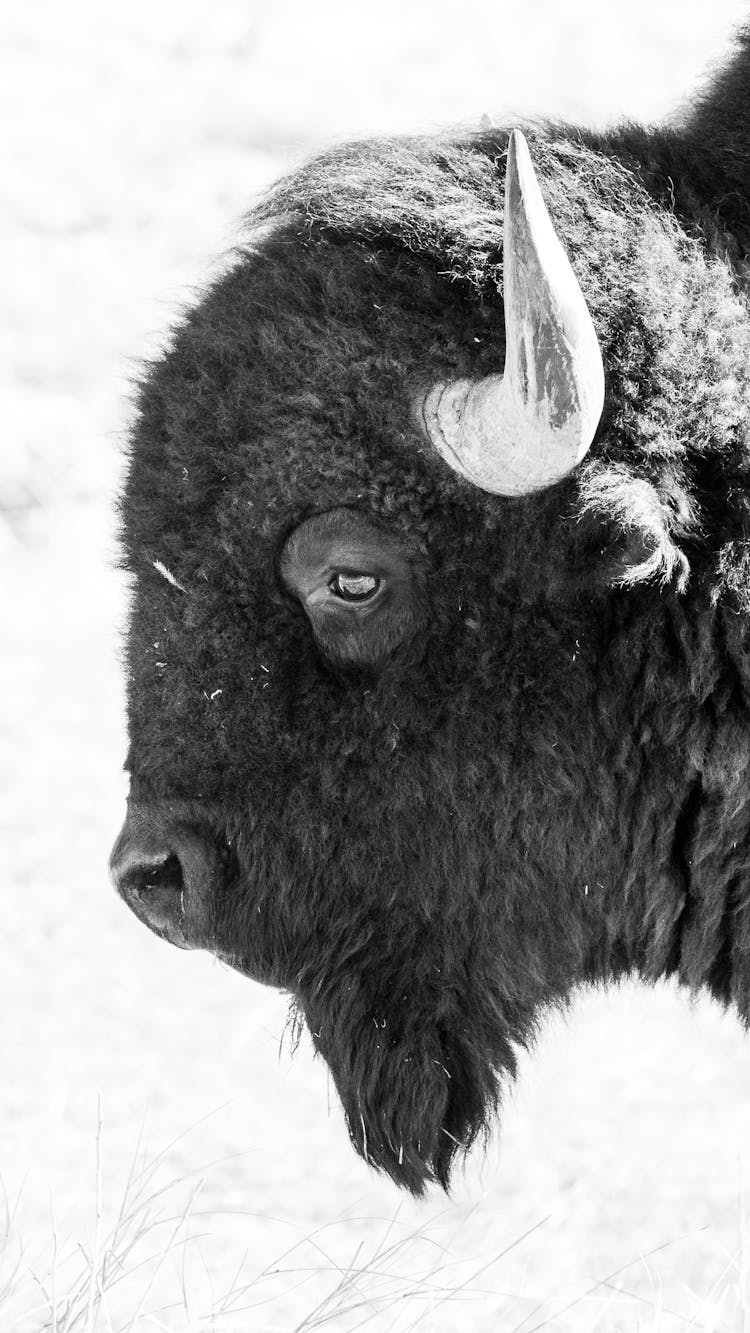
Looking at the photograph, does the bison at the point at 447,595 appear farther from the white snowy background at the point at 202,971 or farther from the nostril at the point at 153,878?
the white snowy background at the point at 202,971

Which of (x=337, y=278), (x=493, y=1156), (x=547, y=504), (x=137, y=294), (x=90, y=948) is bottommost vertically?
(x=90, y=948)

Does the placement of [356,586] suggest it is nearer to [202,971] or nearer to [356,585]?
[356,585]

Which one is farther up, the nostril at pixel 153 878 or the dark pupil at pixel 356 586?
the dark pupil at pixel 356 586

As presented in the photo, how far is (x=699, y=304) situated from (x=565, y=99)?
29.6ft

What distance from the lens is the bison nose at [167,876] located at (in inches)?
127

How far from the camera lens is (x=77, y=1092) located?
6320mm

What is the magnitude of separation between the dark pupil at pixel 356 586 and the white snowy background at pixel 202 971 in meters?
0.81

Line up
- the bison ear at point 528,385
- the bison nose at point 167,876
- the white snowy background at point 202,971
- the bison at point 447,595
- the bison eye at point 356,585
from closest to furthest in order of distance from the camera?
the bison ear at point 528,385 < the bison at point 447,595 < the bison eye at point 356,585 < the bison nose at point 167,876 < the white snowy background at point 202,971

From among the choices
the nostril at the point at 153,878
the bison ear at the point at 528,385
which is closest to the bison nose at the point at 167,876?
the nostril at the point at 153,878

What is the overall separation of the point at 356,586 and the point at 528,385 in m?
0.61

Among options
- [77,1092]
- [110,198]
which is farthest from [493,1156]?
[110,198]

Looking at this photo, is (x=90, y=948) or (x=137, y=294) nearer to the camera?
(x=90, y=948)

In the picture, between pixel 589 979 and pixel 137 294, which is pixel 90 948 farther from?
pixel 137 294

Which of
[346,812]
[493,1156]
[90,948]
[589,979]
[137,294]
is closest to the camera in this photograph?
[346,812]
